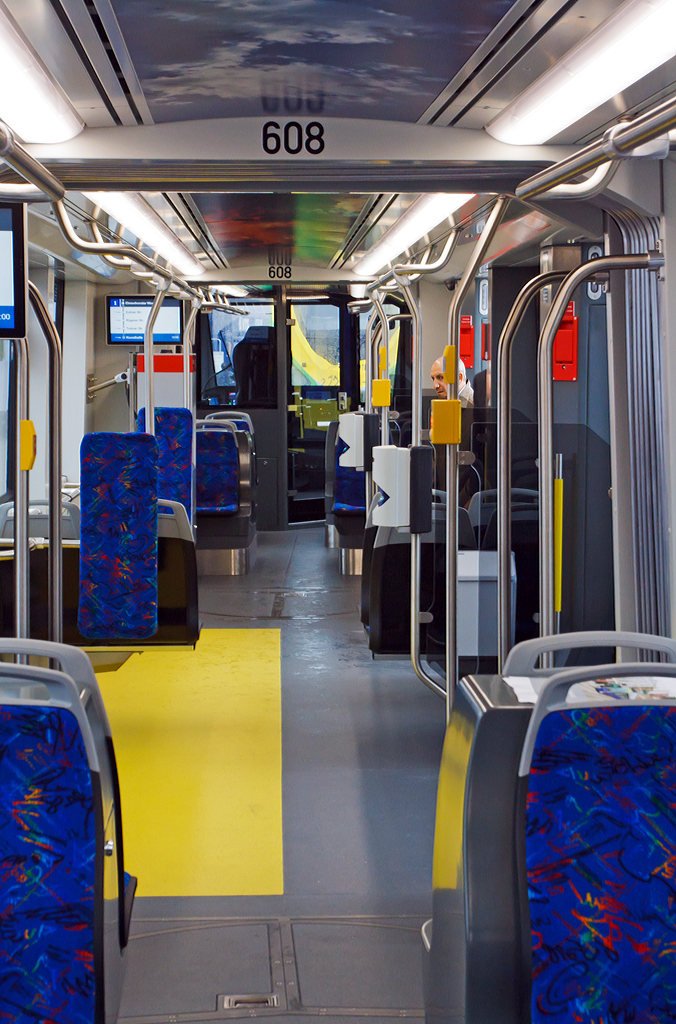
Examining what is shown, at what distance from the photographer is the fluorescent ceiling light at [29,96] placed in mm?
2412

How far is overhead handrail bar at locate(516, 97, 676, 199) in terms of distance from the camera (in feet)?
6.15

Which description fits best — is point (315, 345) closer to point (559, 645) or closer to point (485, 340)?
point (485, 340)

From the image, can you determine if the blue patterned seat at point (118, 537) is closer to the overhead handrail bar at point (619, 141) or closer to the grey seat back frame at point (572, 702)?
the overhead handrail bar at point (619, 141)

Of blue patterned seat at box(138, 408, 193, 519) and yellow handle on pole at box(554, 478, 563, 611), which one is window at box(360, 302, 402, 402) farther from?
yellow handle on pole at box(554, 478, 563, 611)

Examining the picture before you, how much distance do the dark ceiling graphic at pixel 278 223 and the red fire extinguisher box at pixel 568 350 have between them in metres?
1.82

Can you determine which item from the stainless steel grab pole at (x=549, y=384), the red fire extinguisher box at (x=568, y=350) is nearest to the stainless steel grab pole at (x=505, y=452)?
the stainless steel grab pole at (x=549, y=384)

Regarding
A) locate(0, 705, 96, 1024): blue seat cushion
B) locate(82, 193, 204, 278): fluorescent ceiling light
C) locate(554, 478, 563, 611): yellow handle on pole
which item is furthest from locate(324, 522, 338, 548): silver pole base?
locate(0, 705, 96, 1024): blue seat cushion

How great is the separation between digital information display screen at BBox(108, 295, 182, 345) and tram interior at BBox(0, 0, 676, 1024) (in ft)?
13.4

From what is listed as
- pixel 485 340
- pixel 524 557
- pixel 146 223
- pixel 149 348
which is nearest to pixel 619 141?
pixel 524 557

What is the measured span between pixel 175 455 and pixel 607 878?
206 inches

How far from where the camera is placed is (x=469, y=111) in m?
2.99

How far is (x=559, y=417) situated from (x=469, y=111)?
199 centimetres

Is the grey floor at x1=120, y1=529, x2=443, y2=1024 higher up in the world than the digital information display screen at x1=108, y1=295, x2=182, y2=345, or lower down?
lower down

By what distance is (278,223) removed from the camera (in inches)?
279
